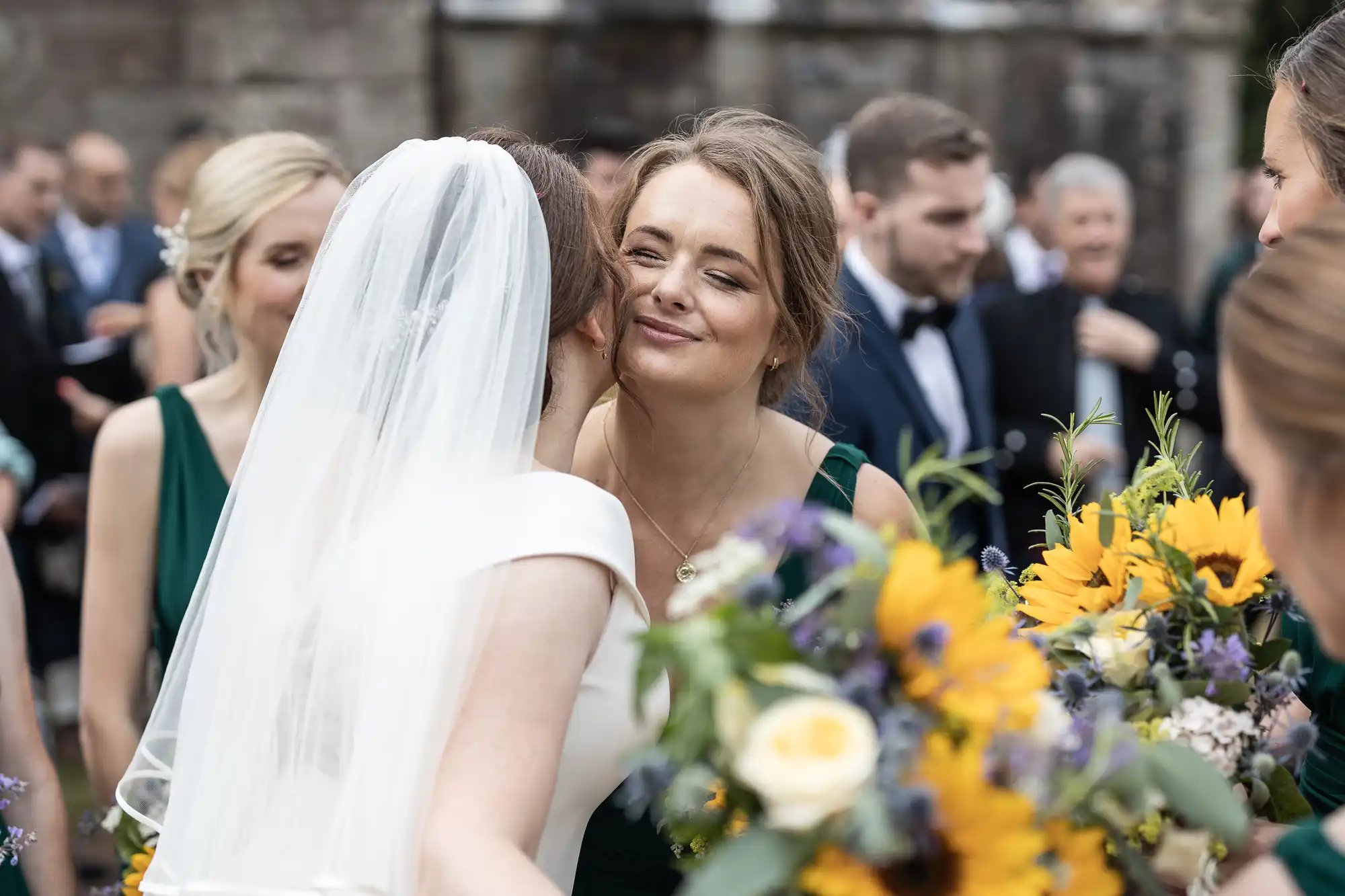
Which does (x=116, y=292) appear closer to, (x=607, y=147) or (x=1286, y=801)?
(x=607, y=147)

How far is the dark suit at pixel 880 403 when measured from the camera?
4523mm

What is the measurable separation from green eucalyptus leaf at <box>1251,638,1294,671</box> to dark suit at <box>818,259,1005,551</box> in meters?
2.32

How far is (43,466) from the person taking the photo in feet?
21.6

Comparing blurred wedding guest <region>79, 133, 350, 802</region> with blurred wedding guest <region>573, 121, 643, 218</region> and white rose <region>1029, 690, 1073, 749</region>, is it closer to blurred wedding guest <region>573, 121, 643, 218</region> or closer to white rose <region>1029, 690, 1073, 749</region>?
white rose <region>1029, 690, 1073, 749</region>

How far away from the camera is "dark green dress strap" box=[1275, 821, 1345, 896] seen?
1.51 m

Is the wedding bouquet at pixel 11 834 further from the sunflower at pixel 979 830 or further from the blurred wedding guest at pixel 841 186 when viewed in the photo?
the blurred wedding guest at pixel 841 186

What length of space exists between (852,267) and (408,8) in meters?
5.13

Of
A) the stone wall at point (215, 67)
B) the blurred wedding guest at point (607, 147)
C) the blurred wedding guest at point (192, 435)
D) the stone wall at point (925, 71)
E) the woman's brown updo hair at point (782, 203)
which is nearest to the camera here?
the woman's brown updo hair at point (782, 203)

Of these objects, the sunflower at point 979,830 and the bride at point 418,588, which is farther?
the bride at point 418,588

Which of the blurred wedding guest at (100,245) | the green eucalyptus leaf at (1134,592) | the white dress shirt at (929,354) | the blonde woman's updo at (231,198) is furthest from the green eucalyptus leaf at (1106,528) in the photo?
the blurred wedding guest at (100,245)

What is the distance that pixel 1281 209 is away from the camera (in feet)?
8.11

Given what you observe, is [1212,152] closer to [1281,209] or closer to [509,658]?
[1281,209]

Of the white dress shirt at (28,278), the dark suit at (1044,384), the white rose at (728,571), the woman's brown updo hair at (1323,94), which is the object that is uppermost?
the woman's brown updo hair at (1323,94)

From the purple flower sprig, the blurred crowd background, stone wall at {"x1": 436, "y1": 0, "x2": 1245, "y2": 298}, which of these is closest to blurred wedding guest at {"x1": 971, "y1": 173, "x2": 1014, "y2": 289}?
the blurred crowd background
